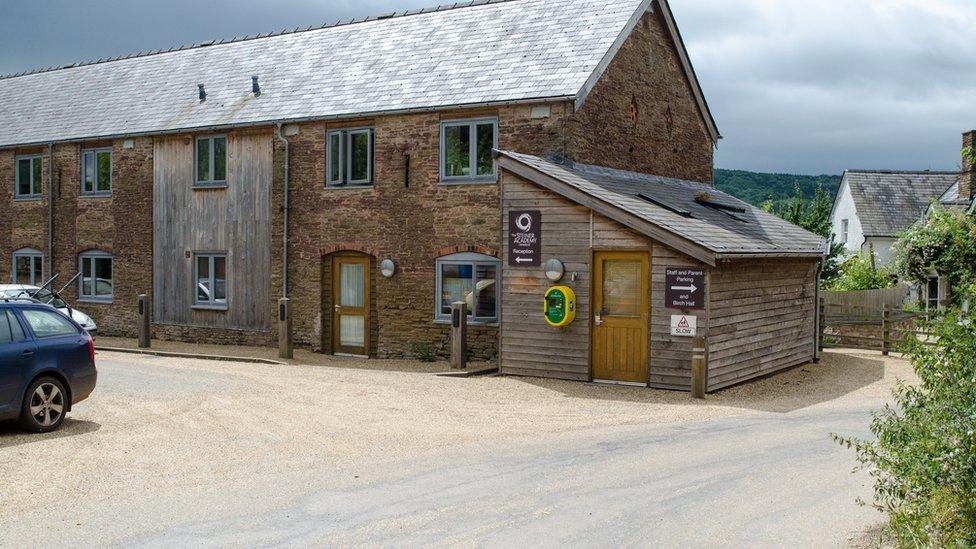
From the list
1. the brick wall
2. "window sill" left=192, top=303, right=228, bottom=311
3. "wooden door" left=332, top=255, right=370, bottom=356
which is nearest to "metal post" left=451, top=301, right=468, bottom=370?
"wooden door" left=332, top=255, right=370, bottom=356

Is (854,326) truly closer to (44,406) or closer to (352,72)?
→ (352,72)

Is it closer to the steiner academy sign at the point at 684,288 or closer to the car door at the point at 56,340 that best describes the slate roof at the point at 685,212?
the steiner academy sign at the point at 684,288

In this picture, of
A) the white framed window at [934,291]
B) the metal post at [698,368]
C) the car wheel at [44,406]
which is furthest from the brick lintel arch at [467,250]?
the white framed window at [934,291]

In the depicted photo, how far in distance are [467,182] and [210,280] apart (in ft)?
25.0

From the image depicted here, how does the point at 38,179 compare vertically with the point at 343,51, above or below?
below

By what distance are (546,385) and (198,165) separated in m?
11.8

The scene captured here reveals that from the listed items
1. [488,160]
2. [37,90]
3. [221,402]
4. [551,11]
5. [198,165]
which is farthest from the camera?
[37,90]

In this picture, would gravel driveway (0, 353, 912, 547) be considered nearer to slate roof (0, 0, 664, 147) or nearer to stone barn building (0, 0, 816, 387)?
stone barn building (0, 0, 816, 387)

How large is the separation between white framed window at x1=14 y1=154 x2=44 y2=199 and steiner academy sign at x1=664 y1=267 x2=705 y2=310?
1935 centimetres

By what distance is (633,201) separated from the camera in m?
16.8

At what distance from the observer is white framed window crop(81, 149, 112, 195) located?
2572cm

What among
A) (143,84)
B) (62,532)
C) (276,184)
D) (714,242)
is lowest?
(62,532)

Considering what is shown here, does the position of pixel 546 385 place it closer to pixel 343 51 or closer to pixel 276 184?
pixel 276 184

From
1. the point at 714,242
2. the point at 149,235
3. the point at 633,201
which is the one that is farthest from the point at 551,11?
the point at 149,235
